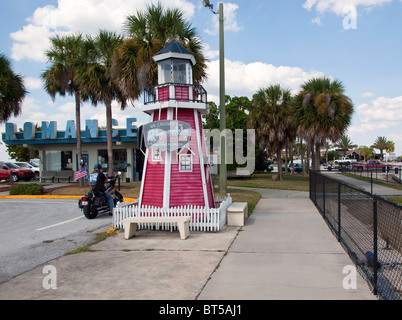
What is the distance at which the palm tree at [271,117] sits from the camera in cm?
3006

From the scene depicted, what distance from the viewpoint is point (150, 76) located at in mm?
15281

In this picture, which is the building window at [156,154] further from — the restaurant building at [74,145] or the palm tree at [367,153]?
the palm tree at [367,153]

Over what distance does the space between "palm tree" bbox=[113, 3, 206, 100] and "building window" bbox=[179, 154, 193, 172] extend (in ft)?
19.8

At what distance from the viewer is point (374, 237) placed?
495 centimetres

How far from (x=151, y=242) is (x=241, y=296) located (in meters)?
4.19

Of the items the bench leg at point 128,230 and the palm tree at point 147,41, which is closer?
the bench leg at point 128,230

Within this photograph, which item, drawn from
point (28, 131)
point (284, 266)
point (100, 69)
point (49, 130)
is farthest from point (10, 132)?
point (284, 266)

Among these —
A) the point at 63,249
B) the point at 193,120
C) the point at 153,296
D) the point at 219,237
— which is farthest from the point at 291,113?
the point at 153,296

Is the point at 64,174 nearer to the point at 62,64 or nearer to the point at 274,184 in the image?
the point at 62,64

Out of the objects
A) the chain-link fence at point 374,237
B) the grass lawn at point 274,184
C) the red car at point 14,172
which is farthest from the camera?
the red car at point 14,172

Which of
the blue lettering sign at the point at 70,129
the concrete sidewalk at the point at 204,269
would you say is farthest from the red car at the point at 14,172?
the concrete sidewalk at the point at 204,269

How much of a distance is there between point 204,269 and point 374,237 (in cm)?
280

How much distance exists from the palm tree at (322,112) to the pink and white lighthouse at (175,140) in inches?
696
